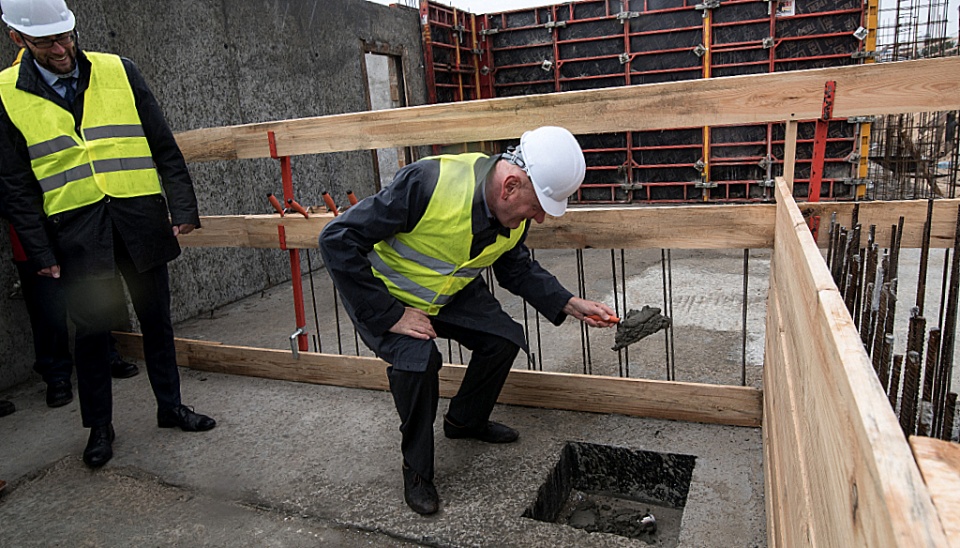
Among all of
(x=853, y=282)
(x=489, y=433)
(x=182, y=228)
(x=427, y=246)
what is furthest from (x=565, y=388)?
(x=182, y=228)

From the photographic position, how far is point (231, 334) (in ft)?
17.3

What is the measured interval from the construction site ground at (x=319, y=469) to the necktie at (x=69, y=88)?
1656mm

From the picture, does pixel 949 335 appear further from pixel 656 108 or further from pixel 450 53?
pixel 450 53

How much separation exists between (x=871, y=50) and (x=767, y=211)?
8055 millimetres

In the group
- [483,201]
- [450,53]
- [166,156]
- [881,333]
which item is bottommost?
[881,333]

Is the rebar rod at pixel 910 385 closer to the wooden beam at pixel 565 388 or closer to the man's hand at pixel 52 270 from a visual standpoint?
the wooden beam at pixel 565 388

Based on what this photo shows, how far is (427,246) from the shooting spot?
2.59 metres

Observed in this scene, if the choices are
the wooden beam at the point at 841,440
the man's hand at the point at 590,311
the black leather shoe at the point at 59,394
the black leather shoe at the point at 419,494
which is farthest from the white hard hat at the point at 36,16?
the wooden beam at the point at 841,440

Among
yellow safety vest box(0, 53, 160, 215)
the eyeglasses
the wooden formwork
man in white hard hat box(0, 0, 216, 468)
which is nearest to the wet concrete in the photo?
the wooden formwork

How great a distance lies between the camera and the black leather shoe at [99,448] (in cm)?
307

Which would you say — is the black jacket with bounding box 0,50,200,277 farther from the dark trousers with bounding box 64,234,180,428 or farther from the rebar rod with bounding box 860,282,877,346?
the rebar rod with bounding box 860,282,877,346

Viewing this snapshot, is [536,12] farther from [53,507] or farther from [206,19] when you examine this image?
[53,507]

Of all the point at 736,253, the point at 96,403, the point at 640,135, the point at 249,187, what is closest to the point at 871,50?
the point at 640,135

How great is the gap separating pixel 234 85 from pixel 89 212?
11.8 feet
